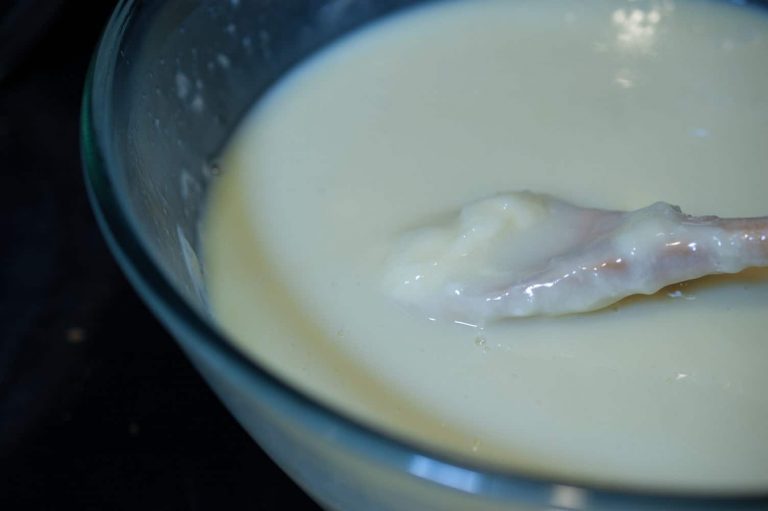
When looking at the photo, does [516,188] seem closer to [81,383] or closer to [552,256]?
[552,256]

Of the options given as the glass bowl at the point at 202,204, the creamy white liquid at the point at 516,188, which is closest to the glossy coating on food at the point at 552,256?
the creamy white liquid at the point at 516,188

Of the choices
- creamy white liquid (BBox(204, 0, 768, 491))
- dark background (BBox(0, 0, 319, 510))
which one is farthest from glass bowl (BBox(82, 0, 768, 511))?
dark background (BBox(0, 0, 319, 510))

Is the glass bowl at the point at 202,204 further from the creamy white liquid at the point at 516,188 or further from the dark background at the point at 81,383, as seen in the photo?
the dark background at the point at 81,383

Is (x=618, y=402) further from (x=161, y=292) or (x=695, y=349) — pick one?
(x=161, y=292)

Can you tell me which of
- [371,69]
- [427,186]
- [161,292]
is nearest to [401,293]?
[427,186]

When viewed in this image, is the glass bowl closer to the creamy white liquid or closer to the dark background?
the creamy white liquid
